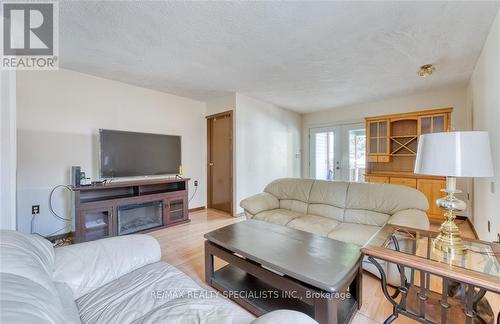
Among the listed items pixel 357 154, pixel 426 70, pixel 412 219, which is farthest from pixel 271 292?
pixel 357 154

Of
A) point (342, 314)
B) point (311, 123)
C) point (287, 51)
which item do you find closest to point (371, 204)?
point (342, 314)

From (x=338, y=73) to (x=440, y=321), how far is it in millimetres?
2902

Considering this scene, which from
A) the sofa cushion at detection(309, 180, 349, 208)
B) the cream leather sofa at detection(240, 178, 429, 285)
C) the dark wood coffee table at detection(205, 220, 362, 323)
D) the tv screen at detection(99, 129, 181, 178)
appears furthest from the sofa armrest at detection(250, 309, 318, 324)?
the tv screen at detection(99, 129, 181, 178)

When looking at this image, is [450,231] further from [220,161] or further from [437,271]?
[220,161]

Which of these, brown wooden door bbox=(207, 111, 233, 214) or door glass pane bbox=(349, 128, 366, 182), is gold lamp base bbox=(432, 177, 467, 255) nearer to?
brown wooden door bbox=(207, 111, 233, 214)

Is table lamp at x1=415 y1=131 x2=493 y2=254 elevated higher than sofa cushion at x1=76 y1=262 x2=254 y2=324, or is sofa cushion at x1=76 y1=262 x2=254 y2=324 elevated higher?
table lamp at x1=415 y1=131 x2=493 y2=254

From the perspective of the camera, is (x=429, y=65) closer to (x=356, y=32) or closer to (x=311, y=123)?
(x=356, y=32)

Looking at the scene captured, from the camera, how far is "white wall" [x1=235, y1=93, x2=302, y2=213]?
4168 mm

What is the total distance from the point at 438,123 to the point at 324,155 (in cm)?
242

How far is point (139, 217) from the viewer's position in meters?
3.38

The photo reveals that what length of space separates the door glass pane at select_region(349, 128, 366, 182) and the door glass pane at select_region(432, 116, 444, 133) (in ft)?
4.30

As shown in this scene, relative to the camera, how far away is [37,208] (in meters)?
2.75

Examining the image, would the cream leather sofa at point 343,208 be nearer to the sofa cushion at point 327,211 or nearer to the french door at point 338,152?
the sofa cushion at point 327,211

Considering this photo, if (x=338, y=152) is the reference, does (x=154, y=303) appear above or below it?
below
